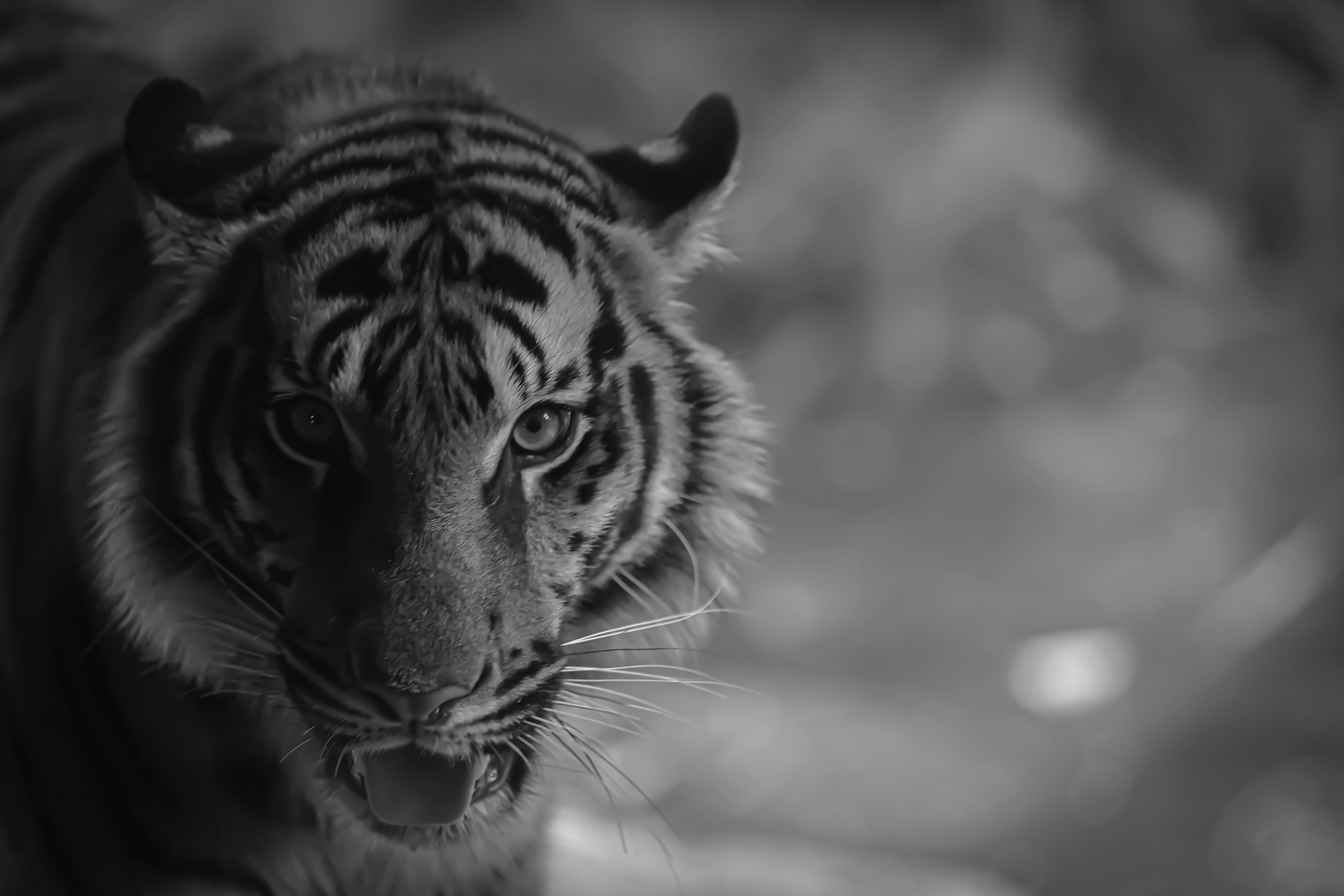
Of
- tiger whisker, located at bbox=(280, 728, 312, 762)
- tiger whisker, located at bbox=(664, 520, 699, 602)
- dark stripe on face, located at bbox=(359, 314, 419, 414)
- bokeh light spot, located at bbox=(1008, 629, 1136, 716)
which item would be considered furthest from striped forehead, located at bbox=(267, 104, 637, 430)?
bokeh light spot, located at bbox=(1008, 629, 1136, 716)

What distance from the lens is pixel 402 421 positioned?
684 millimetres

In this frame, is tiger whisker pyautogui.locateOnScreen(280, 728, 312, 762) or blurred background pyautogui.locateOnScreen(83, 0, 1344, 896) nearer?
tiger whisker pyautogui.locateOnScreen(280, 728, 312, 762)

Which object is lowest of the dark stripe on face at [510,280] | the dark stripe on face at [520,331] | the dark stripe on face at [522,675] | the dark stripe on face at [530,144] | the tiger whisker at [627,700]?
the dark stripe on face at [522,675]

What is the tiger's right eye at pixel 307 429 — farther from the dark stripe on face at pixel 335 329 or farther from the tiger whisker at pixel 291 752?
the tiger whisker at pixel 291 752

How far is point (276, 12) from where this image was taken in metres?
0.87

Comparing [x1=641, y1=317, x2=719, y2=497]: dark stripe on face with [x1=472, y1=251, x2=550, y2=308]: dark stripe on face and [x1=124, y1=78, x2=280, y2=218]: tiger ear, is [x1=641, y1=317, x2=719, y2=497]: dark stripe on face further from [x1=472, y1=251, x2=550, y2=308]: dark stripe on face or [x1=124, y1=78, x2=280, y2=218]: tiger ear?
[x1=124, y1=78, x2=280, y2=218]: tiger ear

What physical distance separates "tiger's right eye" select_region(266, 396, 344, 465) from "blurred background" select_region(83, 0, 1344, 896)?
471mm

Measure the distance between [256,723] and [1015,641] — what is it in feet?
2.82

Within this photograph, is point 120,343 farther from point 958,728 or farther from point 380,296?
point 958,728

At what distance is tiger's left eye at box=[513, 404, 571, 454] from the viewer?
2.34ft

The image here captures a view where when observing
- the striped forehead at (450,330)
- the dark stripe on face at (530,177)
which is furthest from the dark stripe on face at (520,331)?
the dark stripe on face at (530,177)

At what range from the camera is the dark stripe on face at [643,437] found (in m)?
0.77

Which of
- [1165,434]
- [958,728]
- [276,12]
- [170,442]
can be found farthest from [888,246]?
[170,442]

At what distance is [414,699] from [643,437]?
0.23 metres
